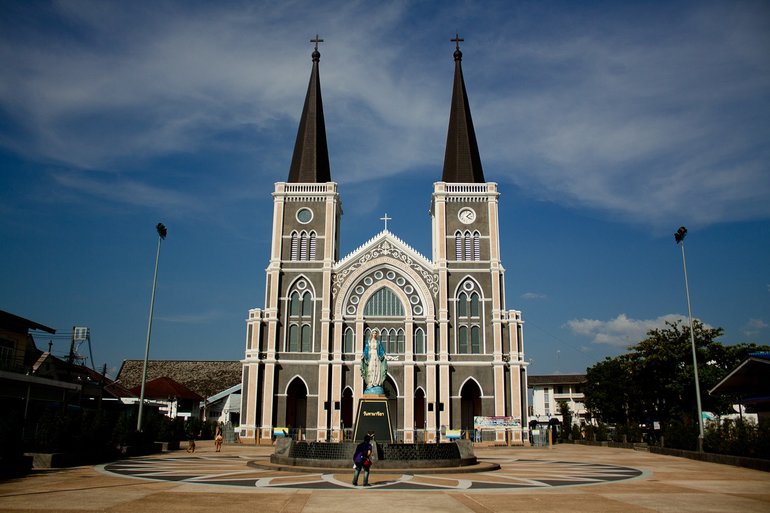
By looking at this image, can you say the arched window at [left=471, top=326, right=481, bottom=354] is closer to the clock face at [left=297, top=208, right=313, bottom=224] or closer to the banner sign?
the banner sign

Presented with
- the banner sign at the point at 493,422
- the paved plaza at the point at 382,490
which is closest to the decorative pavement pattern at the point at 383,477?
the paved plaza at the point at 382,490

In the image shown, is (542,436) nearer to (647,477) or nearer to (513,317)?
(513,317)

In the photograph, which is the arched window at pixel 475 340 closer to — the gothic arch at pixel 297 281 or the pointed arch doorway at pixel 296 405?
the gothic arch at pixel 297 281

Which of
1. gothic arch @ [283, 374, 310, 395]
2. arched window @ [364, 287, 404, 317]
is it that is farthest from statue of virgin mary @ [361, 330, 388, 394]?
arched window @ [364, 287, 404, 317]

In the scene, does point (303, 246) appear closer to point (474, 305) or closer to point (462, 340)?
point (474, 305)

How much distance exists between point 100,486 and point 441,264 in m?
38.3

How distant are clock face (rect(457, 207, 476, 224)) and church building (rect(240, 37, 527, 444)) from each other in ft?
0.28

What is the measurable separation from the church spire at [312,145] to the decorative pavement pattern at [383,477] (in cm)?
3449

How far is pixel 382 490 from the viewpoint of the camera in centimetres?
1543

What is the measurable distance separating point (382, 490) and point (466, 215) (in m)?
39.7

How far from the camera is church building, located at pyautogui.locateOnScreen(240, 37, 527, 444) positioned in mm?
48594

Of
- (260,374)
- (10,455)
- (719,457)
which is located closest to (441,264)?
(260,374)

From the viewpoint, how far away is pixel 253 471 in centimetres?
2102

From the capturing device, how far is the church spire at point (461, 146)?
54750mm
